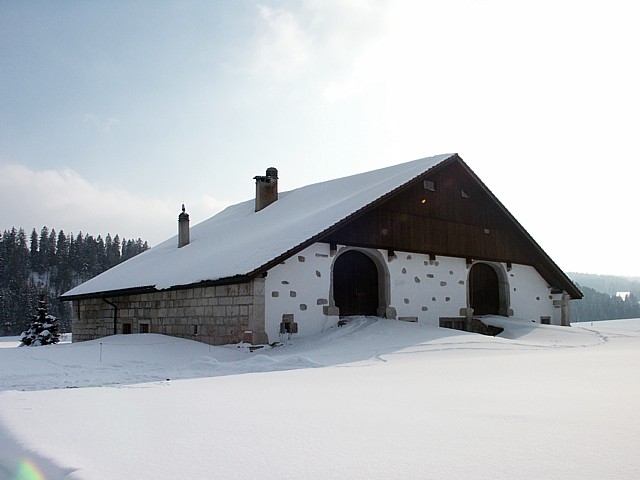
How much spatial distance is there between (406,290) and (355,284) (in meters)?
1.80

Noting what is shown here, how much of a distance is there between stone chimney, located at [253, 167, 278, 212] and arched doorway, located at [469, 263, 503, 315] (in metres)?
8.41

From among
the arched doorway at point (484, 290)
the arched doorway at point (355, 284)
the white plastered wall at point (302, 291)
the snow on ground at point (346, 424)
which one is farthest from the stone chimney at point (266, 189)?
the snow on ground at point (346, 424)

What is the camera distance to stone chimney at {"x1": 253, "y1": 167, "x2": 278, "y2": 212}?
24203 millimetres

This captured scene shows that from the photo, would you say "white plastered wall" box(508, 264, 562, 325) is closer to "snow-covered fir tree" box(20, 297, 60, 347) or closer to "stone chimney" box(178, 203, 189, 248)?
"stone chimney" box(178, 203, 189, 248)

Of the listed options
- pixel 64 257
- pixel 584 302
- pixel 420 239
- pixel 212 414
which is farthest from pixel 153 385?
pixel 584 302

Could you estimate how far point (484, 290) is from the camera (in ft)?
74.0

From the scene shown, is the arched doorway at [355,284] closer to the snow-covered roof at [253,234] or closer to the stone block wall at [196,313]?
the snow-covered roof at [253,234]

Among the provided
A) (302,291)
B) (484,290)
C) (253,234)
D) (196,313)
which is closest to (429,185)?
(484,290)

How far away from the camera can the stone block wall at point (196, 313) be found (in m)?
15.1

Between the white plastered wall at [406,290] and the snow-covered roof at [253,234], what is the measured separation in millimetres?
957

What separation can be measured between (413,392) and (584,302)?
124 metres

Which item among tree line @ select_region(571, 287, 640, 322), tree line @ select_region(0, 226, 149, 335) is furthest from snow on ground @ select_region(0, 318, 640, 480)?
tree line @ select_region(571, 287, 640, 322)

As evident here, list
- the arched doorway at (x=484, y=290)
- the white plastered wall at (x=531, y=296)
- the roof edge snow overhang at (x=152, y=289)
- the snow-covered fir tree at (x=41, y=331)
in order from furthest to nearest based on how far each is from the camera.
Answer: the snow-covered fir tree at (x=41, y=331), the white plastered wall at (x=531, y=296), the arched doorway at (x=484, y=290), the roof edge snow overhang at (x=152, y=289)

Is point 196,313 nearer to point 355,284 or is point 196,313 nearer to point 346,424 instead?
point 355,284
